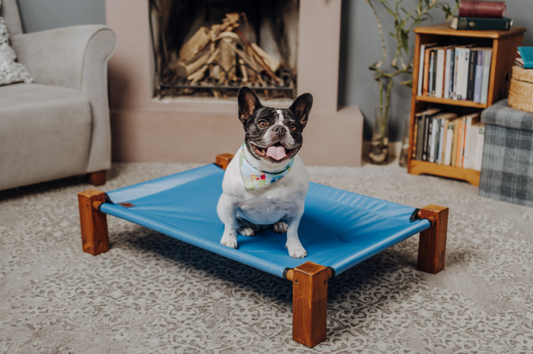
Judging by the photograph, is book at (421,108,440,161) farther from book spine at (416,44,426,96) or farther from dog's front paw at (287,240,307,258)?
dog's front paw at (287,240,307,258)

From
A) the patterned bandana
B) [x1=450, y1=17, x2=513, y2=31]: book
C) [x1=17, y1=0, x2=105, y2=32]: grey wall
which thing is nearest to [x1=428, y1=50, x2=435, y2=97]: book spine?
[x1=450, y1=17, x2=513, y2=31]: book

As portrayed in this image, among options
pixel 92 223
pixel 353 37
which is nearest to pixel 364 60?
pixel 353 37

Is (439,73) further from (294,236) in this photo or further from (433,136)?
(294,236)

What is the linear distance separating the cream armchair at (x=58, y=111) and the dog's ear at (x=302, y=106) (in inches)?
54.0

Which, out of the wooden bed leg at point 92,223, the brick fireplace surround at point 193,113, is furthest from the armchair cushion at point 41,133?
the wooden bed leg at point 92,223

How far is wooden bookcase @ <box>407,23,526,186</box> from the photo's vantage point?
8.02 feet

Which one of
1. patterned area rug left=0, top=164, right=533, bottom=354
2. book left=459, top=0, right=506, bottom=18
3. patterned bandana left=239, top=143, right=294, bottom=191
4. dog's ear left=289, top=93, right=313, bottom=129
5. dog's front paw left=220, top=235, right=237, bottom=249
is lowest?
patterned area rug left=0, top=164, right=533, bottom=354

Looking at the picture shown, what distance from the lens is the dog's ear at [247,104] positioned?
1.38m

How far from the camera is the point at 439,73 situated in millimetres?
2619

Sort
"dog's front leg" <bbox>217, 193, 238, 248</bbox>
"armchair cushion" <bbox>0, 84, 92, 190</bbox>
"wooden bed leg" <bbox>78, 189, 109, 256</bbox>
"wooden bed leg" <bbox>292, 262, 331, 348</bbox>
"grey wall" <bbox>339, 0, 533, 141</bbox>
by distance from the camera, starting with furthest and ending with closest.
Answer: "grey wall" <bbox>339, 0, 533, 141</bbox> < "armchair cushion" <bbox>0, 84, 92, 190</bbox> < "wooden bed leg" <bbox>78, 189, 109, 256</bbox> < "dog's front leg" <bbox>217, 193, 238, 248</bbox> < "wooden bed leg" <bbox>292, 262, 331, 348</bbox>

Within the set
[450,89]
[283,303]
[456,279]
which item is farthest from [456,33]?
[283,303]

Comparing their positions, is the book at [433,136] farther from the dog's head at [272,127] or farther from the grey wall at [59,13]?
the grey wall at [59,13]

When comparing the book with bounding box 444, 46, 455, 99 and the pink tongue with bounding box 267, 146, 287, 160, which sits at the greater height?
the book with bounding box 444, 46, 455, 99

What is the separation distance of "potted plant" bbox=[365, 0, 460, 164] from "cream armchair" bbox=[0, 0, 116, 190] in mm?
1431
